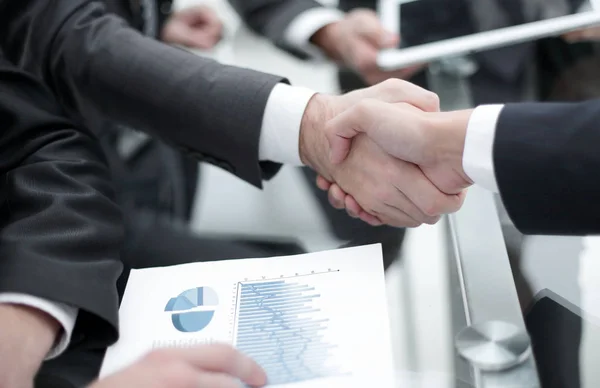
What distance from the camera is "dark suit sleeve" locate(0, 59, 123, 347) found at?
628 millimetres

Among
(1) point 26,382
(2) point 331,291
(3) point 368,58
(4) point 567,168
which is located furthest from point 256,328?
(3) point 368,58

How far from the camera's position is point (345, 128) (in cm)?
77

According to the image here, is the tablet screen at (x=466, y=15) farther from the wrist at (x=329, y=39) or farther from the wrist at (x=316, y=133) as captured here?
the wrist at (x=316, y=133)

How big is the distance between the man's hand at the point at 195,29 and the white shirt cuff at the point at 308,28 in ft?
0.52

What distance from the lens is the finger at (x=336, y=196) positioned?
0.82m

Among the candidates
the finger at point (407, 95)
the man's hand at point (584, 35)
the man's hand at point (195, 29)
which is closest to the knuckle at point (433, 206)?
the finger at point (407, 95)

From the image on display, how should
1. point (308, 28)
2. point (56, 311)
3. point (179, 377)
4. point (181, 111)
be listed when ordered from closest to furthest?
point (179, 377)
point (56, 311)
point (181, 111)
point (308, 28)

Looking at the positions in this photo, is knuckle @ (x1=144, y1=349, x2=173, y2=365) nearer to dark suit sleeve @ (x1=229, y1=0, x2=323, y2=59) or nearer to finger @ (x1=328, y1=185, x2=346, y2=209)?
finger @ (x1=328, y1=185, x2=346, y2=209)

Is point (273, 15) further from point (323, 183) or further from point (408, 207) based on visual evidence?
point (408, 207)

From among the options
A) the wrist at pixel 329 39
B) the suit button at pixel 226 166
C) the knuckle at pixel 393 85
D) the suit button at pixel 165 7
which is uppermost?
the suit button at pixel 165 7

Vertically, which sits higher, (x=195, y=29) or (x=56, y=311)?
(x=195, y=29)

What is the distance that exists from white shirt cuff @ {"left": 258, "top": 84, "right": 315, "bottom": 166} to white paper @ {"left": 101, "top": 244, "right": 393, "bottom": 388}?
17 centimetres

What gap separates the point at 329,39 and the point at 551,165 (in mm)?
629

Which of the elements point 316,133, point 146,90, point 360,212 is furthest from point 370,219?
point 146,90
